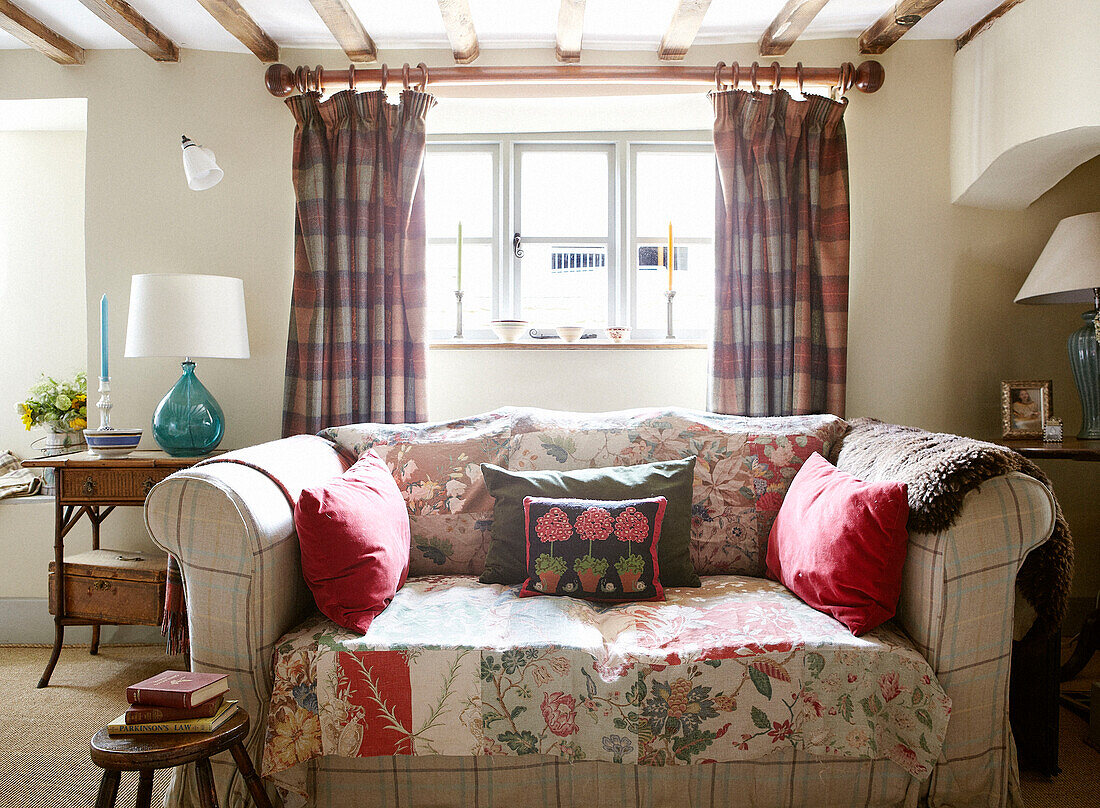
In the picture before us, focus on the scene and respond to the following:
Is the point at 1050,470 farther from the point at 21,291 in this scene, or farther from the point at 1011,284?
the point at 21,291

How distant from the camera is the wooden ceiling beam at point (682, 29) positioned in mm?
2268

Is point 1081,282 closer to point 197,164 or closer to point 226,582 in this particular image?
point 226,582

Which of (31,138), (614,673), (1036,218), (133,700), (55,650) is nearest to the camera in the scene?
(133,700)

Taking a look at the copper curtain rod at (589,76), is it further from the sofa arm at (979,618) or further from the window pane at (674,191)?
the sofa arm at (979,618)

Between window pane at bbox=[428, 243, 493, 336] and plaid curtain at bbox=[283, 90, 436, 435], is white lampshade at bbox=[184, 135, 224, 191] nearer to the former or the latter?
plaid curtain at bbox=[283, 90, 436, 435]

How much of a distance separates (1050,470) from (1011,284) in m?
0.77

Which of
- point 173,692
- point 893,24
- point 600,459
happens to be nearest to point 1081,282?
point 893,24

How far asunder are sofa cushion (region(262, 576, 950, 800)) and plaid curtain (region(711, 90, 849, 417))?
1232 mm

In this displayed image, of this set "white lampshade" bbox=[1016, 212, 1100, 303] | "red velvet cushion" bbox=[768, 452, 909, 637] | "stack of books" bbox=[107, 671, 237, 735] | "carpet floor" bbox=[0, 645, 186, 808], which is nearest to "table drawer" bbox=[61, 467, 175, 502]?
"carpet floor" bbox=[0, 645, 186, 808]

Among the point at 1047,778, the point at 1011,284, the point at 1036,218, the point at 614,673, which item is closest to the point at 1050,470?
the point at 1011,284

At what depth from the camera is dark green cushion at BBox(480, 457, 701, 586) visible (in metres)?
1.94

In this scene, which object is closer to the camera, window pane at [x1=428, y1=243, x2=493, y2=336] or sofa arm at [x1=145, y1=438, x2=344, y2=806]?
sofa arm at [x1=145, y1=438, x2=344, y2=806]

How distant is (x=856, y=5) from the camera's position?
2416 mm

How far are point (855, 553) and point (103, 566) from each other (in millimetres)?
2417
